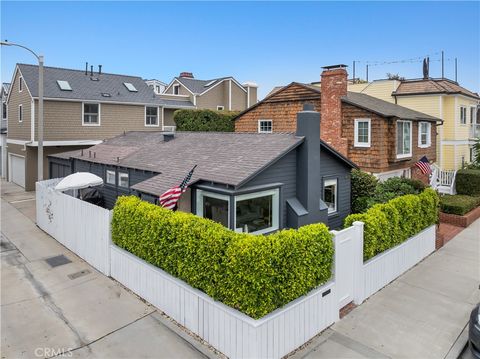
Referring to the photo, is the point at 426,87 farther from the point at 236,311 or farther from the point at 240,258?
the point at 236,311

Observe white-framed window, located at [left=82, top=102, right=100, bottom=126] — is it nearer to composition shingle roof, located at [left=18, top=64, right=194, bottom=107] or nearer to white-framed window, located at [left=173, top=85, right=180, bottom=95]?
composition shingle roof, located at [left=18, top=64, right=194, bottom=107]

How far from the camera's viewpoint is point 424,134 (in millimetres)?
20531

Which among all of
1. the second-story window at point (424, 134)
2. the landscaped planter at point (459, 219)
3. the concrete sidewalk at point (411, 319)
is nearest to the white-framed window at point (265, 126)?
the second-story window at point (424, 134)

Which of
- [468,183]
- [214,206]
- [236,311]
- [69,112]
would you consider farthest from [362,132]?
[69,112]

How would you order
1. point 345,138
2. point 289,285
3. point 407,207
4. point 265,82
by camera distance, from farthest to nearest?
point 265,82 < point 345,138 < point 407,207 < point 289,285

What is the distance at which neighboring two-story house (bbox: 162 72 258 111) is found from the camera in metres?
37.3

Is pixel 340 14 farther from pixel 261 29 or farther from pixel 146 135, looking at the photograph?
pixel 146 135

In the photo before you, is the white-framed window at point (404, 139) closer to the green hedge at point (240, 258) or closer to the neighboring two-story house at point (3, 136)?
the green hedge at point (240, 258)

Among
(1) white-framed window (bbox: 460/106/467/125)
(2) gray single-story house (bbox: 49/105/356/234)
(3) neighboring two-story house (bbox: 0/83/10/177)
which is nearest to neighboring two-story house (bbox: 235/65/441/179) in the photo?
(2) gray single-story house (bbox: 49/105/356/234)

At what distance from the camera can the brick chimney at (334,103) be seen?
17.6 m

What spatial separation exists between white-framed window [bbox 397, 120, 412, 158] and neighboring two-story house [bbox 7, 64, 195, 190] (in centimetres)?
1822

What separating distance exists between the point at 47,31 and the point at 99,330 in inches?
672

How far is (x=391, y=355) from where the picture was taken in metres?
6.46

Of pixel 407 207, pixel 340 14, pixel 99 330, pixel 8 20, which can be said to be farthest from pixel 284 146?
pixel 8 20
